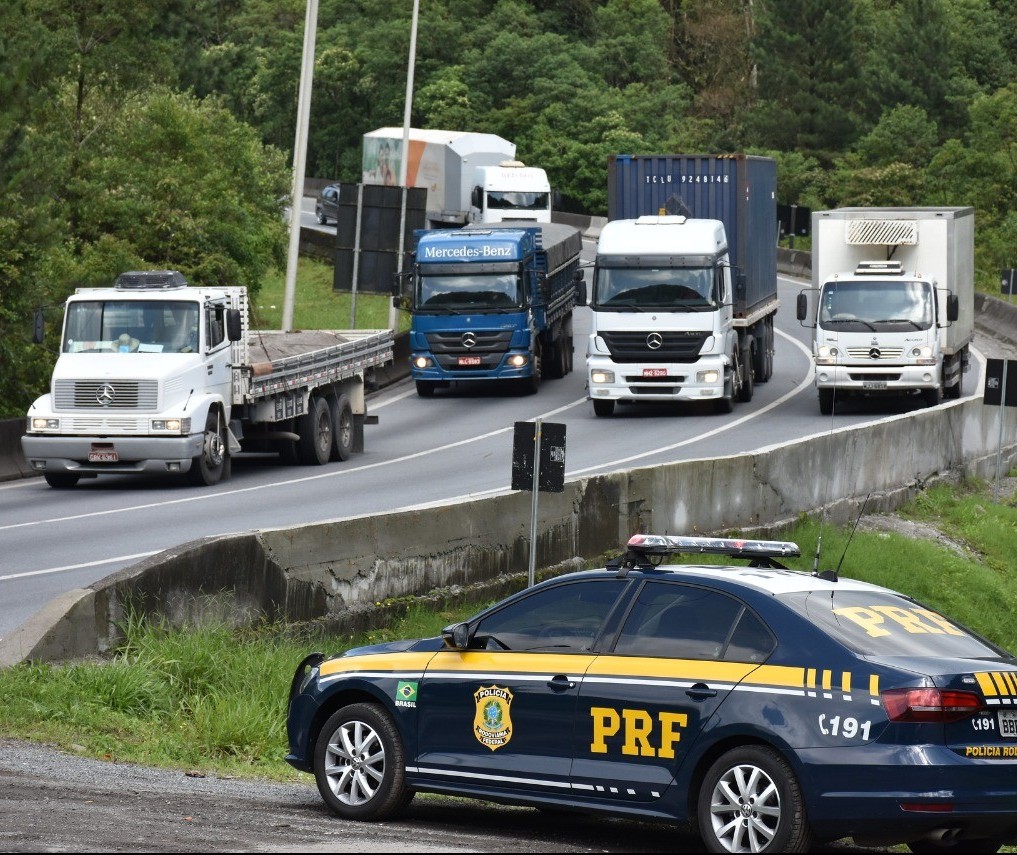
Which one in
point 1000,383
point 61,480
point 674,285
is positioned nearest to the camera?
point 61,480

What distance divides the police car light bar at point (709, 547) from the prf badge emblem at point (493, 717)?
0.99 metres

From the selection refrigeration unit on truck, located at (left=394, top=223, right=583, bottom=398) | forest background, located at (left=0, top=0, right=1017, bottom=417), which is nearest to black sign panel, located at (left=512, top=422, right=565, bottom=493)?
refrigeration unit on truck, located at (left=394, top=223, right=583, bottom=398)

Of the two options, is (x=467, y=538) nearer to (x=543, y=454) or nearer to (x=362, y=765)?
(x=543, y=454)

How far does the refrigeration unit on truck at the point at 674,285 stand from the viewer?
31.8 metres

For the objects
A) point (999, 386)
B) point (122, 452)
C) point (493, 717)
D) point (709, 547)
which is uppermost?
point (709, 547)

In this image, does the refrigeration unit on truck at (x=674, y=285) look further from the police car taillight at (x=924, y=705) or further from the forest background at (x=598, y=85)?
the police car taillight at (x=924, y=705)

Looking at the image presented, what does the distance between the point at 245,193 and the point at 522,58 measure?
4904cm

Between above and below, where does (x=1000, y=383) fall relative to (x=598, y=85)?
below

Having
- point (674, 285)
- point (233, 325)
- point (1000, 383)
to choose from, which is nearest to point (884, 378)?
point (1000, 383)

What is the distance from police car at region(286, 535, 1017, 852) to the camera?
7.98 metres

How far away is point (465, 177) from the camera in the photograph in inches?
2389

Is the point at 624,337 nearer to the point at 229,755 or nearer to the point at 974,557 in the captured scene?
the point at 974,557

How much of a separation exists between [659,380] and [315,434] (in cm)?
712

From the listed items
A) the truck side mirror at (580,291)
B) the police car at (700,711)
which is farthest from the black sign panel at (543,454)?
the truck side mirror at (580,291)
